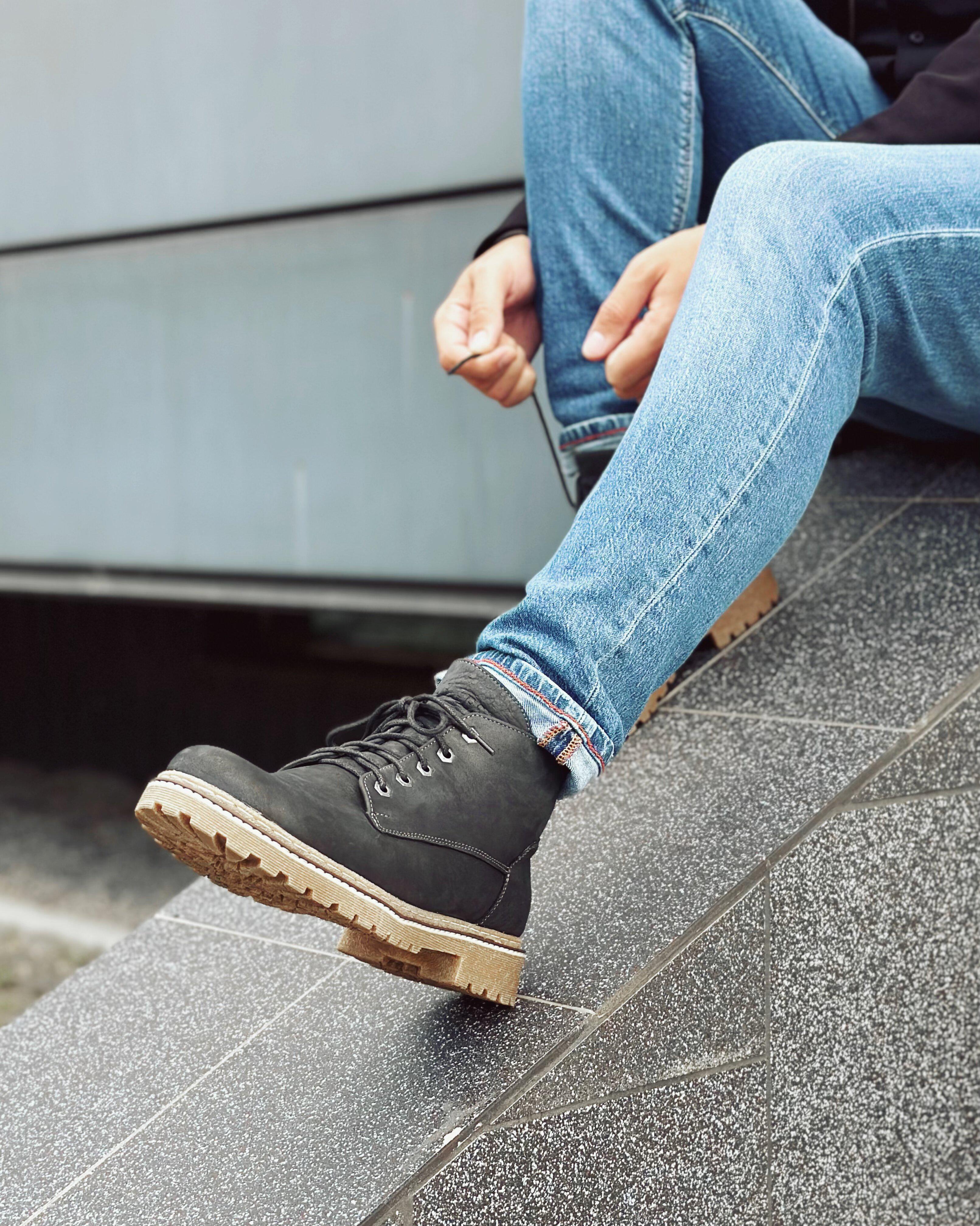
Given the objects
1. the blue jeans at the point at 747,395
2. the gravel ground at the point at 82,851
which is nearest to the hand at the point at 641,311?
the blue jeans at the point at 747,395

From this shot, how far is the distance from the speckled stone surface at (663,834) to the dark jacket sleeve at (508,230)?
60 centimetres

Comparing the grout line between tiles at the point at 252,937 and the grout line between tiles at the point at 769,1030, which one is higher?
the grout line between tiles at the point at 769,1030

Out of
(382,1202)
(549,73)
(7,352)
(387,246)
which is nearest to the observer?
(382,1202)

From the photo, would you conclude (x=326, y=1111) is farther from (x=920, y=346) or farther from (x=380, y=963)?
(x=920, y=346)

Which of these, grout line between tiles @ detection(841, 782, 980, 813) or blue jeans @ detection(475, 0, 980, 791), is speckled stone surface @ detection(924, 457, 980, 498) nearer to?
blue jeans @ detection(475, 0, 980, 791)

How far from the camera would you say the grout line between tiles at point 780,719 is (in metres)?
1.04

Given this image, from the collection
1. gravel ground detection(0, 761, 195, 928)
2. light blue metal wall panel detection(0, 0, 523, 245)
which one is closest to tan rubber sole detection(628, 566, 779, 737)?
light blue metal wall panel detection(0, 0, 523, 245)

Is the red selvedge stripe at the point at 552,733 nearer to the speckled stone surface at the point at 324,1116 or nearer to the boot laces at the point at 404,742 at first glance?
the boot laces at the point at 404,742

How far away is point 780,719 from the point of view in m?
1.15

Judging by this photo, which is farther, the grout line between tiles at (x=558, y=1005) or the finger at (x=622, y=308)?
the finger at (x=622, y=308)

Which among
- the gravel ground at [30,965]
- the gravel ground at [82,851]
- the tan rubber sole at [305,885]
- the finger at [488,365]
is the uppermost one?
the finger at [488,365]

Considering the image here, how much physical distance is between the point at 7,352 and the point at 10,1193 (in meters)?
2.53

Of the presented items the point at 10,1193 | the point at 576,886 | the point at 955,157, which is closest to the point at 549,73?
the point at 955,157

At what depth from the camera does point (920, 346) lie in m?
0.94
